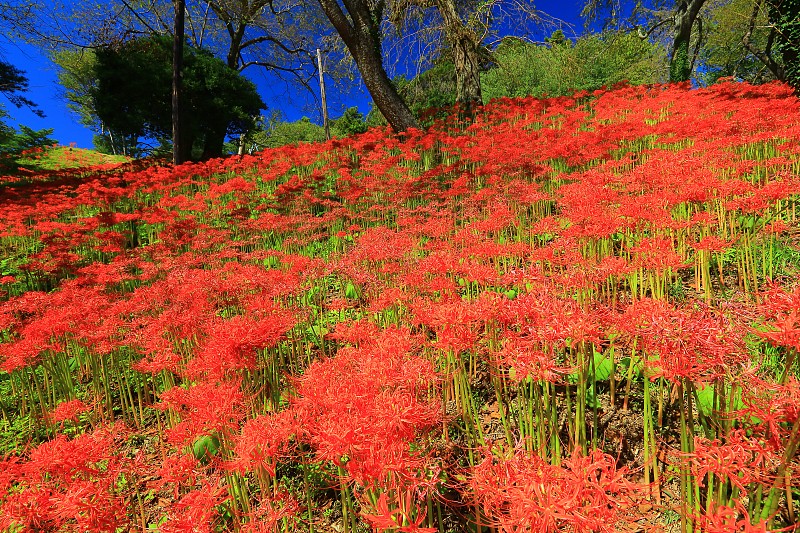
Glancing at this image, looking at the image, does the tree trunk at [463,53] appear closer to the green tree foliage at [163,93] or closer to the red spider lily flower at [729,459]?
the green tree foliage at [163,93]

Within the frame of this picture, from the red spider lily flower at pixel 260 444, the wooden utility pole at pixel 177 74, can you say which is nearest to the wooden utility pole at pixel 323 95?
the wooden utility pole at pixel 177 74

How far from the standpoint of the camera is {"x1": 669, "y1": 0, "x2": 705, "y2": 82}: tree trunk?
1525 centimetres

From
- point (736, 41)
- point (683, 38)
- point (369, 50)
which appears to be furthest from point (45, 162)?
point (736, 41)

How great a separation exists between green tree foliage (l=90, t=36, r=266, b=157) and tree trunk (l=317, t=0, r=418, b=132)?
7.86m

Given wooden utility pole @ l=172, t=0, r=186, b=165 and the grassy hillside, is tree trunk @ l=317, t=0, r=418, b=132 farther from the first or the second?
the grassy hillside

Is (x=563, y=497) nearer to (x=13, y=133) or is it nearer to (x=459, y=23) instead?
(x=459, y=23)

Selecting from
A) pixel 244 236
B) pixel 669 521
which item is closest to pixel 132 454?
pixel 669 521

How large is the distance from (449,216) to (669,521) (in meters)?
4.48

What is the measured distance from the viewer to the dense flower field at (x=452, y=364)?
135 cm

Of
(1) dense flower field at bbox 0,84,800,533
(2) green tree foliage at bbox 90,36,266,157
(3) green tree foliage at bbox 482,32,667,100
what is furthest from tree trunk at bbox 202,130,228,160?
(3) green tree foliage at bbox 482,32,667,100

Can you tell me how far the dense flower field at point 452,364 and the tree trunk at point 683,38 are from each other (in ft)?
31.0

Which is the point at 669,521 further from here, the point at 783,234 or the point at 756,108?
the point at 756,108

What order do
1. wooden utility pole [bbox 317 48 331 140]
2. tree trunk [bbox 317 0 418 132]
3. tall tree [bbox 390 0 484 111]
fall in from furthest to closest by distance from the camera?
1. wooden utility pole [bbox 317 48 331 140]
2. tall tree [bbox 390 0 484 111]
3. tree trunk [bbox 317 0 418 132]

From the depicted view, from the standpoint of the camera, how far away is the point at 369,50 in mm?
11453
